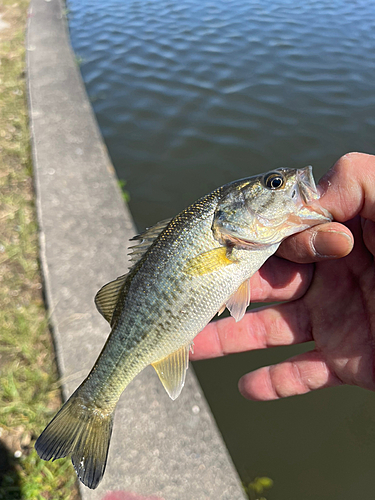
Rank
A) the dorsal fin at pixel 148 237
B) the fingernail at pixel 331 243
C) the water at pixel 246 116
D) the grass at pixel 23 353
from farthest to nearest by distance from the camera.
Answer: the water at pixel 246 116, the grass at pixel 23 353, the dorsal fin at pixel 148 237, the fingernail at pixel 331 243

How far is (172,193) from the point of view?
5906mm

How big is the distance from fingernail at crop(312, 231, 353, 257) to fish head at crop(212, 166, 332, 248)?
0.10 metres

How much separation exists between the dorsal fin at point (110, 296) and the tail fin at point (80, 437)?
572mm

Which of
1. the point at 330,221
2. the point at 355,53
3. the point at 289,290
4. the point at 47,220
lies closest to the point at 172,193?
the point at 47,220

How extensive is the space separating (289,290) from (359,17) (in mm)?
11534

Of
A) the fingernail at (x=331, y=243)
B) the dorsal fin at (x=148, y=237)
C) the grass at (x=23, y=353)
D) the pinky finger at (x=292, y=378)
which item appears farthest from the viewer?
the grass at (x=23, y=353)

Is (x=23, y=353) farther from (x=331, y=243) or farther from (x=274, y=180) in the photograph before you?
(x=331, y=243)

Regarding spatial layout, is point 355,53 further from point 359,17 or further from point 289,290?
point 289,290

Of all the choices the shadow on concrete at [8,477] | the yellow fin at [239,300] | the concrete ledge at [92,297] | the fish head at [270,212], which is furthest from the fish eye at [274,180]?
the shadow on concrete at [8,477]

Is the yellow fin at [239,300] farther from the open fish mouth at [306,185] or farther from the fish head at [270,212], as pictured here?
the open fish mouth at [306,185]

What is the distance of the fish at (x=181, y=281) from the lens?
223cm

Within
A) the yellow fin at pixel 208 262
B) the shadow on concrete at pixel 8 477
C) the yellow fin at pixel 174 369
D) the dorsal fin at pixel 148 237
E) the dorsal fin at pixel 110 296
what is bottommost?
the shadow on concrete at pixel 8 477

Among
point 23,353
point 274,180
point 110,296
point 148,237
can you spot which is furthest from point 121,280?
point 23,353

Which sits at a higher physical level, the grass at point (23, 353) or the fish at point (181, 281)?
the fish at point (181, 281)
